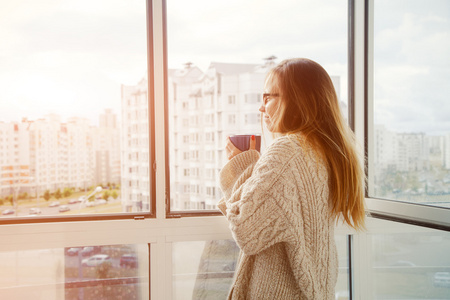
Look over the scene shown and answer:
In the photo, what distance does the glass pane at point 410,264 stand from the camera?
1894mm

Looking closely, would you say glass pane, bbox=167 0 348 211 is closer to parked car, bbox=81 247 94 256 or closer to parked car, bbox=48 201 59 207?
parked car, bbox=81 247 94 256

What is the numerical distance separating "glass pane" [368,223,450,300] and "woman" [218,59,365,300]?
825 mm

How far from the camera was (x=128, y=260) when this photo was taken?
203cm

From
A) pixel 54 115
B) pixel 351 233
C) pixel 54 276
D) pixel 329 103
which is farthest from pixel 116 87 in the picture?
pixel 351 233

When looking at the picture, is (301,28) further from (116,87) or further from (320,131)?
(320,131)

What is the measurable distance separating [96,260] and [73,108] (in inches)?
29.0

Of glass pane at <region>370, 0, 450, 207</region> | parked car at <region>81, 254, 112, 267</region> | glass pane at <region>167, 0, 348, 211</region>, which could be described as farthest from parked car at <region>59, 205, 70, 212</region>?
glass pane at <region>370, 0, 450, 207</region>

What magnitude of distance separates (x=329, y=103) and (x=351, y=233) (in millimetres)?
1239

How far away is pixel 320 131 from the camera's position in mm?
Result: 1231

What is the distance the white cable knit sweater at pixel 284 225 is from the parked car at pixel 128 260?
0.89 m

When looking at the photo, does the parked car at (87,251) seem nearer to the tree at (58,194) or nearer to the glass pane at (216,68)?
the tree at (58,194)

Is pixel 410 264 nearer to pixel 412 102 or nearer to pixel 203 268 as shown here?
pixel 412 102

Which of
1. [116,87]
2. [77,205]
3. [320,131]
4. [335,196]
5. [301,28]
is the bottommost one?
[77,205]

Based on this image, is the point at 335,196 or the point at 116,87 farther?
the point at 116,87
